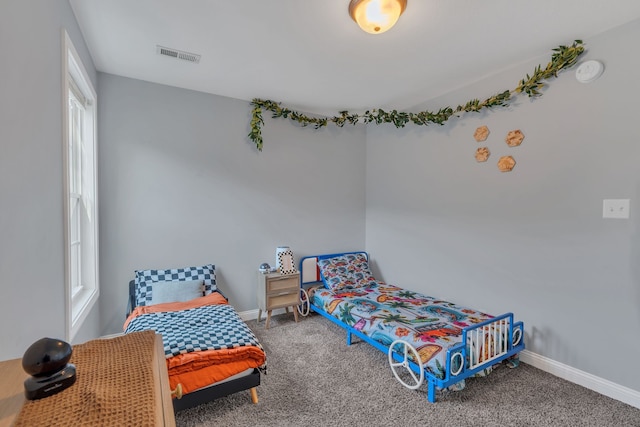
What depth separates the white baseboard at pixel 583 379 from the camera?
2.09 meters

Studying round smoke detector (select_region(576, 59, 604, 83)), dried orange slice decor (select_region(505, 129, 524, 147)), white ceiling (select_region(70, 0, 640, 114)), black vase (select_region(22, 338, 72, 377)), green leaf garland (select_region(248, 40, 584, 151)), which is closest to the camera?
black vase (select_region(22, 338, 72, 377))

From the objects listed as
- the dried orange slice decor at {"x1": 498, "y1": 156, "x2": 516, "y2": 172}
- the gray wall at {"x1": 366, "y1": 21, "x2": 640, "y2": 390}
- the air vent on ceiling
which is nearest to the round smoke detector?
the gray wall at {"x1": 366, "y1": 21, "x2": 640, "y2": 390}

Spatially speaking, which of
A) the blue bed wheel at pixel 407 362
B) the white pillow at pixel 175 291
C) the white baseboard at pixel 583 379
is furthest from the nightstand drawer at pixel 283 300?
the white baseboard at pixel 583 379

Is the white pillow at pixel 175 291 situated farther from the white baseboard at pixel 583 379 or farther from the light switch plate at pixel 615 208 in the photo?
the light switch plate at pixel 615 208

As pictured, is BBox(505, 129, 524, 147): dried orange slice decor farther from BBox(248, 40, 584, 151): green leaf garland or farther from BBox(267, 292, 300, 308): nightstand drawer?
BBox(267, 292, 300, 308): nightstand drawer

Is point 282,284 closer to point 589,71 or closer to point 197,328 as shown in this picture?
point 197,328

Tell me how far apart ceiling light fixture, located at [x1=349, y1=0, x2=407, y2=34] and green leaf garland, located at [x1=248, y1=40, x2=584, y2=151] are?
1359 mm

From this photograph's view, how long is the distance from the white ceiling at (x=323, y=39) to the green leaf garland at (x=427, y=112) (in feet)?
0.37

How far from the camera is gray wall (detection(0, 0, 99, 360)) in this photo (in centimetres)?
111

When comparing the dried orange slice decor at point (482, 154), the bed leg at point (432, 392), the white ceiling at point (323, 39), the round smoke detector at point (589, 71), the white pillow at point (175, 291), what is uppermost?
the white ceiling at point (323, 39)

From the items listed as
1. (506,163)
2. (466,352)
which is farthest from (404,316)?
(506,163)

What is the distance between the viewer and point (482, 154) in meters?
2.95

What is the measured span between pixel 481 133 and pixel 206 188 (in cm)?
283

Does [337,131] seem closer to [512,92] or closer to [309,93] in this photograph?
[309,93]
